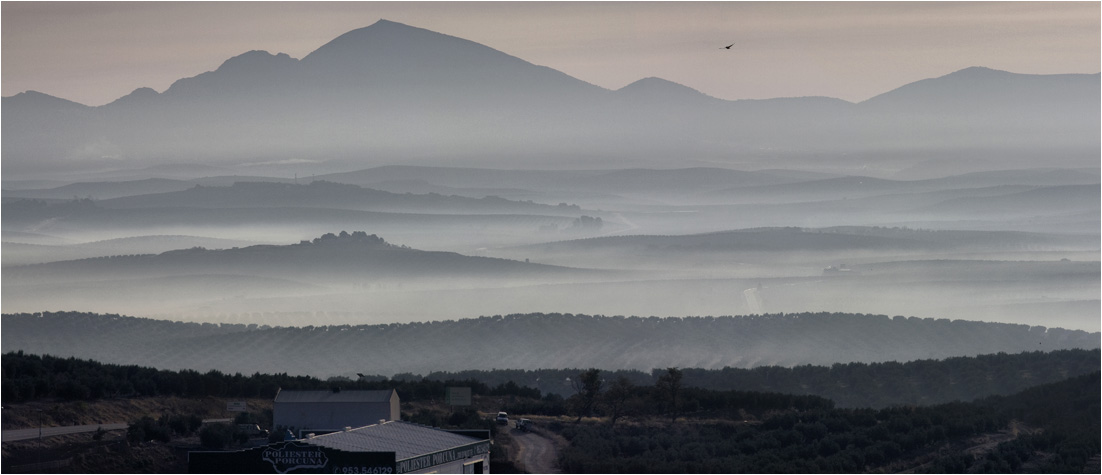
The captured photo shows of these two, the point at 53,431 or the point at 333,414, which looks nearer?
the point at 53,431

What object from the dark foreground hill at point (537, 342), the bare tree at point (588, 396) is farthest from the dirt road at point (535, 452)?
the dark foreground hill at point (537, 342)

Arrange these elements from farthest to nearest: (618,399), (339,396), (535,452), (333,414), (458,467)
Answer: (618,399) < (339,396) < (333,414) < (535,452) < (458,467)

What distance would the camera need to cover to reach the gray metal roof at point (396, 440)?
41.6 meters

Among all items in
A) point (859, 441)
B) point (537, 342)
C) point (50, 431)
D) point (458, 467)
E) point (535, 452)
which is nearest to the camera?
point (458, 467)

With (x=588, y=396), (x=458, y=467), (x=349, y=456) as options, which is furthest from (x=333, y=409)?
(x=349, y=456)

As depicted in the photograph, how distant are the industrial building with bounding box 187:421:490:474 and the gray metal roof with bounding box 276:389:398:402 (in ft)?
36.0

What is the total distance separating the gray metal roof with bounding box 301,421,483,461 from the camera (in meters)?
41.6

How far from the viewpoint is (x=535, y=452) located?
5509 centimetres

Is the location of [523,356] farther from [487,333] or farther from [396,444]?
[396,444]

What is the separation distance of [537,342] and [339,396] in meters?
99.3

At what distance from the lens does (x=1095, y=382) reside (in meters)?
67.9

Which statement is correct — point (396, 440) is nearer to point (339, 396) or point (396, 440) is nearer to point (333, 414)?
point (333, 414)

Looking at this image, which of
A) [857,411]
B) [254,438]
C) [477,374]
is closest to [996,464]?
[857,411]

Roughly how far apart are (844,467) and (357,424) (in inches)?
669
